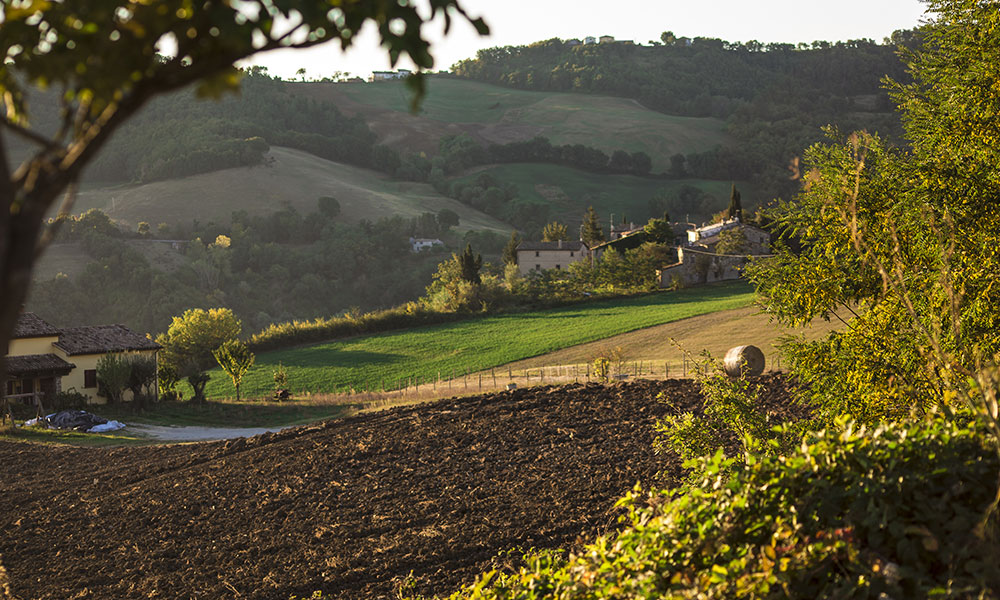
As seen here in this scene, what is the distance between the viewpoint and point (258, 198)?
557ft

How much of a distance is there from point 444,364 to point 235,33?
196 ft

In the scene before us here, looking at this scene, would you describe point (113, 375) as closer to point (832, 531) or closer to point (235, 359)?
point (235, 359)

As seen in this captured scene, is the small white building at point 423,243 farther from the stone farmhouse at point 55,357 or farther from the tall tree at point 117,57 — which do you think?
the tall tree at point 117,57

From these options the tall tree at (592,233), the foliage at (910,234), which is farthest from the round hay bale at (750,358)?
the tall tree at (592,233)

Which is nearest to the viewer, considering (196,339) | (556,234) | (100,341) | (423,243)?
(100,341)

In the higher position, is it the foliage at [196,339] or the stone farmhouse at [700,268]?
the stone farmhouse at [700,268]

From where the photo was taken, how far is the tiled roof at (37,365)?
148ft

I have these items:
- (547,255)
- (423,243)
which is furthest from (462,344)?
(423,243)

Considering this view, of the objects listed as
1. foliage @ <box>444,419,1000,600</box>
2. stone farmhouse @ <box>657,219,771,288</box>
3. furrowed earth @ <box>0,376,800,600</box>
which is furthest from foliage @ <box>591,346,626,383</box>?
foliage @ <box>444,419,1000,600</box>

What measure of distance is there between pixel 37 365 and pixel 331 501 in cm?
3251

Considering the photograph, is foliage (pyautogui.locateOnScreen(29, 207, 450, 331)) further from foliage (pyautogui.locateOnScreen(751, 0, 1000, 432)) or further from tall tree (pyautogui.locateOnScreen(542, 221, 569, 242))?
foliage (pyautogui.locateOnScreen(751, 0, 1000, 432))

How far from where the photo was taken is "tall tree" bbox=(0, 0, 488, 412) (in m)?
3.51

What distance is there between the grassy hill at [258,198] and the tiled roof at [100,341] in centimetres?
11031

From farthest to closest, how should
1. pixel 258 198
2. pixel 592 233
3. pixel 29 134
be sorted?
pixel 258 198
pixel 592 233
pixel 29 134
